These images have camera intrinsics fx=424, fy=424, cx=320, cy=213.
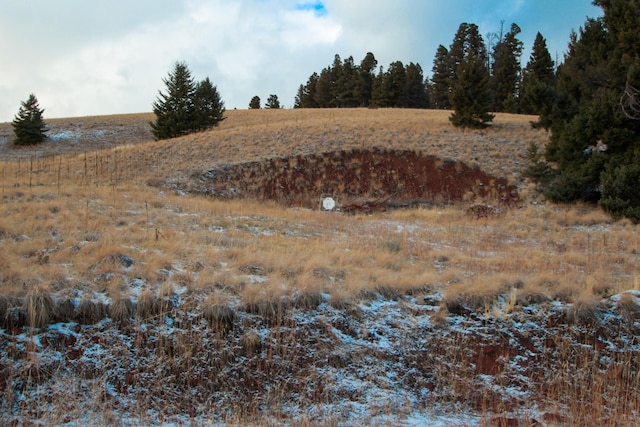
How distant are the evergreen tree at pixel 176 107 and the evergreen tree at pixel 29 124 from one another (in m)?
10.2

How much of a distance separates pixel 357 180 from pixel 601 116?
392 inches

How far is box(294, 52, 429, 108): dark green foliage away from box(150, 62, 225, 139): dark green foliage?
26120mm

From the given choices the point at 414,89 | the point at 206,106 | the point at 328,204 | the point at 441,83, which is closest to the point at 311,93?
the point at 414,89

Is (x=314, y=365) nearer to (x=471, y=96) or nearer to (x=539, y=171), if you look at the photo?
(x=539, y=171)

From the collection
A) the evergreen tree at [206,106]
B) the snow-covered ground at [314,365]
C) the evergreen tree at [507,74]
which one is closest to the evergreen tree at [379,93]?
the evergreen tree at [507,74]

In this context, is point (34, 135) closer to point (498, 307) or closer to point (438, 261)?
point (438, 261)

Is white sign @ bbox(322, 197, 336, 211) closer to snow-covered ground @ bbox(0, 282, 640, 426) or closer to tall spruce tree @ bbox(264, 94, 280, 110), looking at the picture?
snow-covered ground @ bbox(0, 282, 640, 426)

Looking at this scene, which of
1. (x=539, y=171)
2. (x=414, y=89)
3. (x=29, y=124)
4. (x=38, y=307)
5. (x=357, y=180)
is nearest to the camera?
(x=38, y=307)

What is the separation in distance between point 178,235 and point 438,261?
5.53 meters

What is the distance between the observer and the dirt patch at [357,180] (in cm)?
1855

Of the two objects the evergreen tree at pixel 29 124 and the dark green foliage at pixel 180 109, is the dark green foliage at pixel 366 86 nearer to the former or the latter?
the dark green foliage at pixel 180 109

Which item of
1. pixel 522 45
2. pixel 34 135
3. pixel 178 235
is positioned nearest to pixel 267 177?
pixel 178 235

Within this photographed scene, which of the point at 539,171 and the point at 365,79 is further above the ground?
the point at 365,79

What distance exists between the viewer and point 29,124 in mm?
32969
